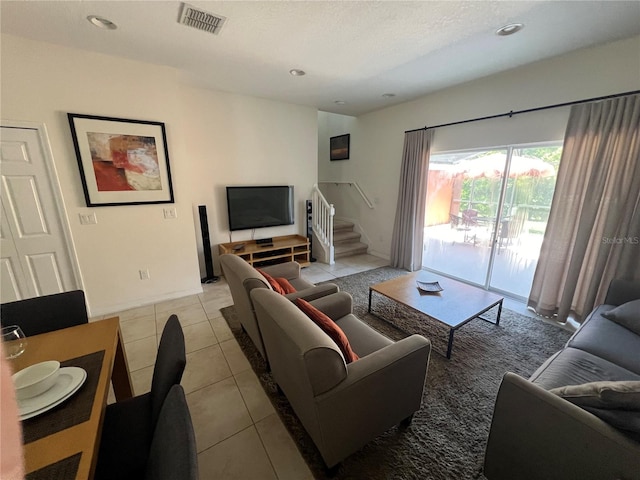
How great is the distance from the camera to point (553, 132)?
2680mm

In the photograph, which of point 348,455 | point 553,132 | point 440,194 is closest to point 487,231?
point 440,194

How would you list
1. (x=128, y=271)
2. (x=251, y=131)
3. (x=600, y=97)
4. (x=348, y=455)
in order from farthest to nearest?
1. (x=251, y=131)
2. (x=128, y=271)
3. (x=600, y=97)
4. (x=348, y=455)

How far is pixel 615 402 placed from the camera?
1001 mm

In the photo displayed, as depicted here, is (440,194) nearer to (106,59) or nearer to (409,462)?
(409,462)

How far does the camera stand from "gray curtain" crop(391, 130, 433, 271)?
385 centimetres

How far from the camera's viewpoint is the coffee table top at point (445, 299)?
7.27 ft

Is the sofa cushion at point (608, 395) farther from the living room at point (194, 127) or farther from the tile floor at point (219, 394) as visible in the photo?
the living room at point (194, 127)

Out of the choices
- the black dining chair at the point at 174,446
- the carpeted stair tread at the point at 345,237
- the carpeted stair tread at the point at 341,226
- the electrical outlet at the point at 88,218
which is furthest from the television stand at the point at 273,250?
the black dining chair at the point at 174,446

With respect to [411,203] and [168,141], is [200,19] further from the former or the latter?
[411,203]

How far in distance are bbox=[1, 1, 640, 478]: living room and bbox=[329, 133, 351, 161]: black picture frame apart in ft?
2.47

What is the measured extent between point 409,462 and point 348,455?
0.35m

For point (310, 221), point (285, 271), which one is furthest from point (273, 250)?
point (285, 271)

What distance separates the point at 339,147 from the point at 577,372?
4.95m

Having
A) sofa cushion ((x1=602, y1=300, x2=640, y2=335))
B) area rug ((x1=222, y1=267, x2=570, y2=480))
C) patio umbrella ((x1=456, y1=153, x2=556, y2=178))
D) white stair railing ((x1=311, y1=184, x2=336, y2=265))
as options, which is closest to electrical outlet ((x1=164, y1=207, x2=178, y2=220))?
area rug ((x1=222, y1=267, x2=570, y2=480))
